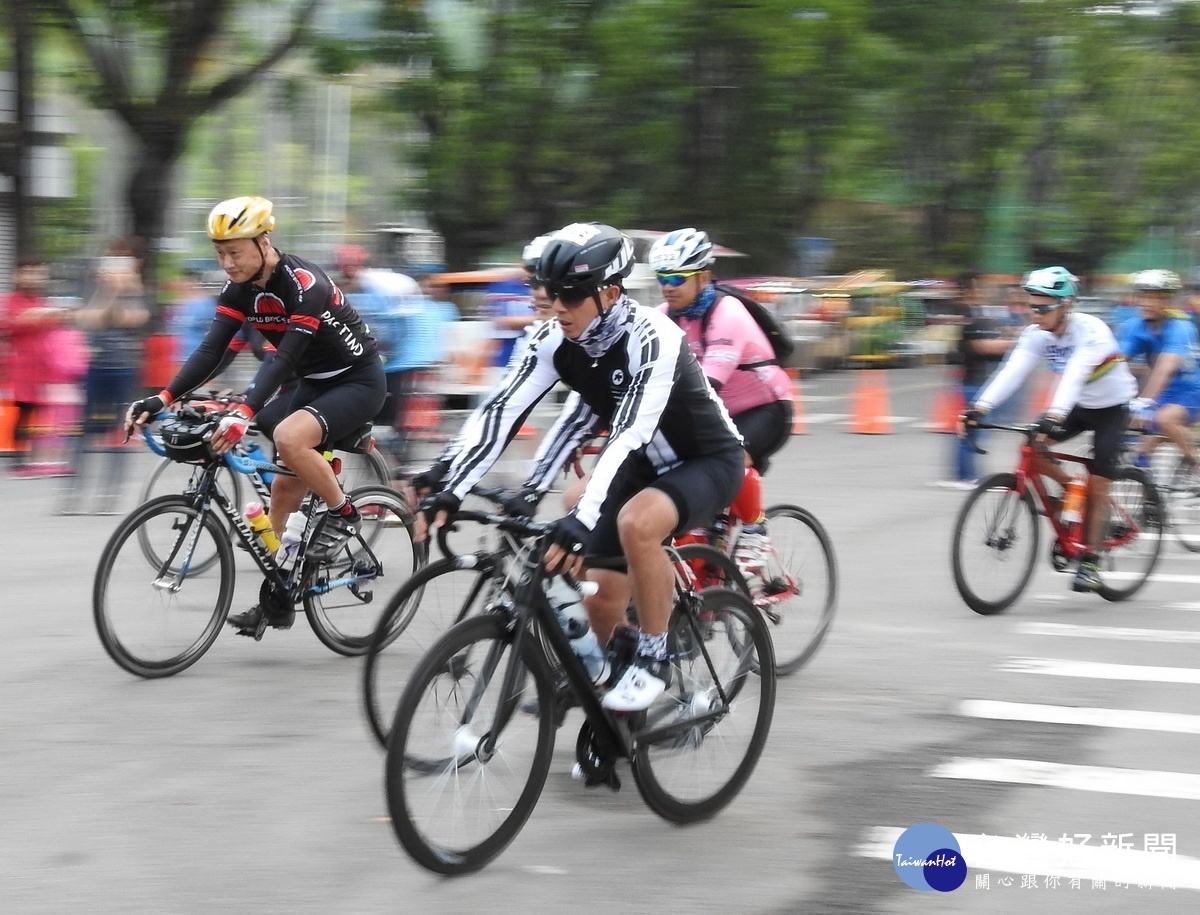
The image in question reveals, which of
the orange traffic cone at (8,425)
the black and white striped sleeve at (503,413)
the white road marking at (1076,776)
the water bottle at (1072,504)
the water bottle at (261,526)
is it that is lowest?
the orange traffic cone at (8,425)

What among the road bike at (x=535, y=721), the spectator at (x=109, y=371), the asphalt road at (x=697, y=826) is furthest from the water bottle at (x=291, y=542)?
the spectator at (x=109, y=371)

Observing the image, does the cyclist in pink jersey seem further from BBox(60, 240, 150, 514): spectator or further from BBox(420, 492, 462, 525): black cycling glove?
BBox(60, 240, 150, 514): spectator

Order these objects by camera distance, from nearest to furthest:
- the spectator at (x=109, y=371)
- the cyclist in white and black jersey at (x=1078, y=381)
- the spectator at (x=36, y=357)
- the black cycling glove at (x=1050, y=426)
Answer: the black cycling glove at (x=1050, y=426) < the cyclist in white and black jersey at (x=1078, y=381) < the spectator at (x=109, y=371) < the spectator at (x=36, y=357)

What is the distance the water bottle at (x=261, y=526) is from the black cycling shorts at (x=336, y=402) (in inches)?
14.6

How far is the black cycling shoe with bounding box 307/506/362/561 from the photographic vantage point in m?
7.70

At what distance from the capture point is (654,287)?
25938 mm

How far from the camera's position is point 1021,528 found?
938cm

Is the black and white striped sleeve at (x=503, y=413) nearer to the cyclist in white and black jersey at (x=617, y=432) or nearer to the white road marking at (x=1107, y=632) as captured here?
the cyclist in white and black jersey at (x=617, y=432)

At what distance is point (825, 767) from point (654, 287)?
20.1m

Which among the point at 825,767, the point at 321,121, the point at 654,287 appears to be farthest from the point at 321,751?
the point at 321,121

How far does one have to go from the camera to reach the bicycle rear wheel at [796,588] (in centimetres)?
774

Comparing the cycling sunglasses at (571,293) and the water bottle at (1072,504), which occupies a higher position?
the cycling sunglasses at (571,293)

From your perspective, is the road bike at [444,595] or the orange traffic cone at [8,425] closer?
the road bike at [444,595]

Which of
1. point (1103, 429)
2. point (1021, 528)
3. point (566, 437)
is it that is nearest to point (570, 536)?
point (566, 437)
